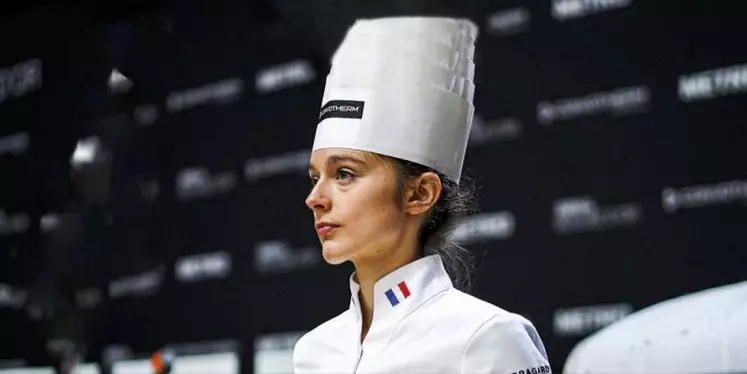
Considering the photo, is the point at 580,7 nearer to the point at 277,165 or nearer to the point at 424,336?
the point at 277,165

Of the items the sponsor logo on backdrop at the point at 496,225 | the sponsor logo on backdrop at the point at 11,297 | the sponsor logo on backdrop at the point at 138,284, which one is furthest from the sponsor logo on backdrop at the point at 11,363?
the sponsor logo on backdrop at the point at 496,225

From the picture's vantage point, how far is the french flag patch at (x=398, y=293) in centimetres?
114

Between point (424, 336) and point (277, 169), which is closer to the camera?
point (424, 336)

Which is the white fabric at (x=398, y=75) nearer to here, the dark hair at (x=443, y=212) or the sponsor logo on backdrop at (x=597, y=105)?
the dark hair at (x=443, y=212)

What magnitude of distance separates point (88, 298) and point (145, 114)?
617 mm

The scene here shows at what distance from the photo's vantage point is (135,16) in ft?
11.6

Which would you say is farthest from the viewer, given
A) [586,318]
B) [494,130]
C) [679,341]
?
[494,130]

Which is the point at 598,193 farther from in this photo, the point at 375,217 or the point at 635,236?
the point at 375,217

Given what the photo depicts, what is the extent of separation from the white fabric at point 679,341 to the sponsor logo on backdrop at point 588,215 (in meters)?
1.26

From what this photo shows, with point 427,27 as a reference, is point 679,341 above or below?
below

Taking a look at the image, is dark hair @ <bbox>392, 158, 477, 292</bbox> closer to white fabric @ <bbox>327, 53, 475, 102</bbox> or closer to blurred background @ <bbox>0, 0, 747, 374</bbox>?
white fabric @ <bbox>327, 53, 475, 102</bbox>

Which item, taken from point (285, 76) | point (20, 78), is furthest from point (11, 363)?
point (285, 76)

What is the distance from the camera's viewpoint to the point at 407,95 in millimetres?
1178

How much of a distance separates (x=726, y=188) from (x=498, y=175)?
1.86 feet
